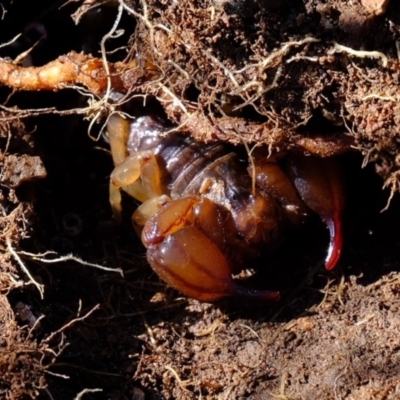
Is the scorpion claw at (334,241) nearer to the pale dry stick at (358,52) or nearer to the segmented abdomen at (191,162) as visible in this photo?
the segmented abdomen at (191,162)

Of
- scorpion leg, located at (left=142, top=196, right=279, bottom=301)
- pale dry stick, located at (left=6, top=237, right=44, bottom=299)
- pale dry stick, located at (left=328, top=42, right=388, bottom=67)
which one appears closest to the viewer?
pale dry stick, located at (left=328, top=42, right=388, bottom=67)

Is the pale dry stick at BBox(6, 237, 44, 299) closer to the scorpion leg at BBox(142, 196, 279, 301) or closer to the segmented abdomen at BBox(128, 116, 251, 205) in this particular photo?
the scorpion leg at BBox(142, 196, 279, 301)

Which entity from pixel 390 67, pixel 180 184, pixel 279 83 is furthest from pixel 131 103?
pixel 390 67

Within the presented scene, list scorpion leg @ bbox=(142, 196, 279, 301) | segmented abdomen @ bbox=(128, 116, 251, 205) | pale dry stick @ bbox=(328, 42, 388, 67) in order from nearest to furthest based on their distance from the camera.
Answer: pale dry stick @ bbox=(328, 42, 388, 67), scorpion leg @ bbox=(142, 196, 279, 301), segmented abdomen @ bbox=(128, 116, 251, 205)

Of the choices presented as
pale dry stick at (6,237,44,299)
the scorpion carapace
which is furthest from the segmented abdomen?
pale dry stick at (6,237,44,299)

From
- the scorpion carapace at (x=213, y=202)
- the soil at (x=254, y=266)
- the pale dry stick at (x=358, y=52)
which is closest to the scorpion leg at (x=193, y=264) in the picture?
the scorpion carapace at (x=213, y=202)
